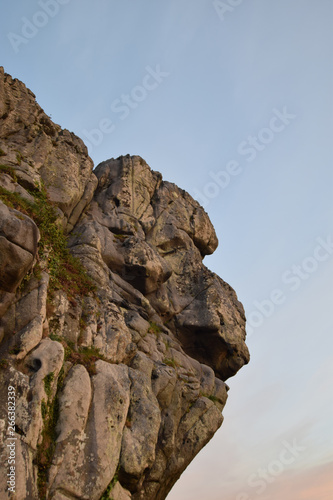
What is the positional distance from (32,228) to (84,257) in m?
8.14

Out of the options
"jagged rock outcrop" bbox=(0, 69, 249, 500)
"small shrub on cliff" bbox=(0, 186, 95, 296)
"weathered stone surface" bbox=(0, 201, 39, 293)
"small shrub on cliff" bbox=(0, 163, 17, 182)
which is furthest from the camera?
"small shrub on cliff" bbox=(0, 163, 17, 182)

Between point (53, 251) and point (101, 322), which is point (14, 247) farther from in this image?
point (101, 322)

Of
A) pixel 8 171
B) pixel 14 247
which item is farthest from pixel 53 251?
pixel 8 171

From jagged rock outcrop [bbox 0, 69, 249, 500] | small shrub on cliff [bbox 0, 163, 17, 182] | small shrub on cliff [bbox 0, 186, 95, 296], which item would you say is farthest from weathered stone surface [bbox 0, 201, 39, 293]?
small shrub on cliff [bbox 0, 163, 17, 182]

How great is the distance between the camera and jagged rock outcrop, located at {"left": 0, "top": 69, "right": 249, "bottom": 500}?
15.9 metres

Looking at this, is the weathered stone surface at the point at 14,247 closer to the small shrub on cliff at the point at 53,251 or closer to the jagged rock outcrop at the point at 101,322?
the jagged rock outcrop at the point at 101,322

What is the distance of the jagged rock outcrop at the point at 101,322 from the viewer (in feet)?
52.3

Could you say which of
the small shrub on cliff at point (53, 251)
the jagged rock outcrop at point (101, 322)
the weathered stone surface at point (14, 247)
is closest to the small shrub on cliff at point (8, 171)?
the jagged rock outcrop at point (101, 322)

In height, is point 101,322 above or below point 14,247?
below

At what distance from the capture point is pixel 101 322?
21859 millimetres

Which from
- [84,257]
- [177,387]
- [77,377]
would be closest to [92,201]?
[84,257]

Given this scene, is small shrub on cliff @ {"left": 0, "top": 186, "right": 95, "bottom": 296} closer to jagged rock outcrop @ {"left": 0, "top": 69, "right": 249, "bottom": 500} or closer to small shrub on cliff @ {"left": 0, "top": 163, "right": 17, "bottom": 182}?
jagged rock outcrop @ {"left": 0, "top": 69, "right": 249, "bottom": 500}

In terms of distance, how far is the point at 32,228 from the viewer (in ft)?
57.8

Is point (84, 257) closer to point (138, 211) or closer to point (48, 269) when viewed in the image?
point (48, 269)
